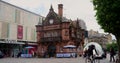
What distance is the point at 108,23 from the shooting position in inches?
1057

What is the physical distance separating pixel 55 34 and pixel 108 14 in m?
44.7

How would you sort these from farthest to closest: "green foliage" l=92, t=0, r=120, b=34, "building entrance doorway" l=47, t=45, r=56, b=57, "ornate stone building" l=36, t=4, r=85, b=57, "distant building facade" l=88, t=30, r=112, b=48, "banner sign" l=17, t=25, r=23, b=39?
1. "distant building facade" l=88, t=30, r=112, b=48
2. "banner sign" l=17, t=25, r=23, b=39
3. "building entrance doorway" l=47, t=45, r=56, b=57
4. "ornate stone building" l=36, t=4, r=85, b=57
5. "green foliage" l=92, t=0, r=120, b=34

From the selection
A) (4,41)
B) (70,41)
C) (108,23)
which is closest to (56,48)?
(70,41)

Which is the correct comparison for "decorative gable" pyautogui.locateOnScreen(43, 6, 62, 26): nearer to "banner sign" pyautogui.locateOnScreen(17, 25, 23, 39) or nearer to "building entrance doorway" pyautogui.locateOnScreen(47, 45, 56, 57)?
"building entrance doorway" pyautogui.locateOnScreen(47, 45, 56, 57)

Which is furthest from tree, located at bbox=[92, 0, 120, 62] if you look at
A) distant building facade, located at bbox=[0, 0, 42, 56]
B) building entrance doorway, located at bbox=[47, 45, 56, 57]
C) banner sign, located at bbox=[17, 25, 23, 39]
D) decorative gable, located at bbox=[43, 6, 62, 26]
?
banner sign, located at bbox=[17, 25, 23, 39]

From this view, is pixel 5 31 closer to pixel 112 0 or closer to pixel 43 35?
pixel 43 35

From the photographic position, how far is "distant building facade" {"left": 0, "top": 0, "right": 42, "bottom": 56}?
74.0m

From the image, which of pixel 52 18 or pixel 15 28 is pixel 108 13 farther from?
pixel 15 28

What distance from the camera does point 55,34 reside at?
6925 centimetres

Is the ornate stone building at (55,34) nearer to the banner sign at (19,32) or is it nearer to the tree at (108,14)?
the banner sign at (19,32)

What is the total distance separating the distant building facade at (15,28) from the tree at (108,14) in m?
48.9

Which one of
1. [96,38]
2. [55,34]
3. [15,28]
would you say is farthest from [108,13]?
[96,38]

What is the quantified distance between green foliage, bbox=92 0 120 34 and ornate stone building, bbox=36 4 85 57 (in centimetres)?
3873

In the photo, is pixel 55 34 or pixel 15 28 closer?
pixel 55 34
